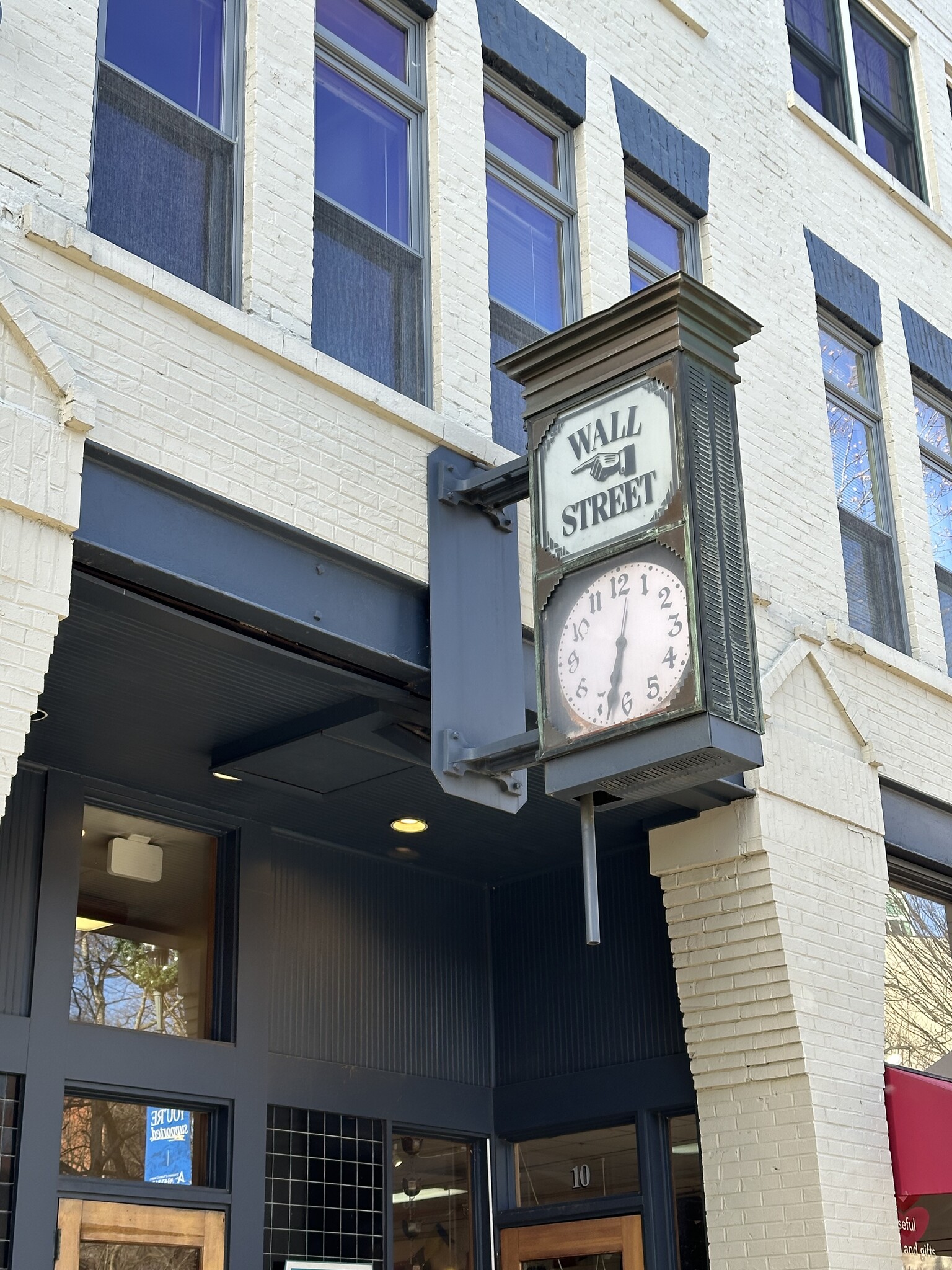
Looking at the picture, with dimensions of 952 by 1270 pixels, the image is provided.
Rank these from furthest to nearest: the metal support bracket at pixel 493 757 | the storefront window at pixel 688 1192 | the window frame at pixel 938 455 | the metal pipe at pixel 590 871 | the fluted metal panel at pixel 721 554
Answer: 1. the window frame at pixel 938 455
2. the storefront window at pixel 688 1192
3. the metal support bracket at pixel 493 757
4. the fluted metal panel at pixel 721 554
5. the metal pipe at pixel 590 871

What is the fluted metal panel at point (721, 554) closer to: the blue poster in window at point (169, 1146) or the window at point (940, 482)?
the blue poster in window at point (169, 1146)

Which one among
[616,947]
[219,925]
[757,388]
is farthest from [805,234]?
[219,925]

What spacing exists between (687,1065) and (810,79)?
25.7ft

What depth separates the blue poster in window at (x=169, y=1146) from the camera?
323 inches

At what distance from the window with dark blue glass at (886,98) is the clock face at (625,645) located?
8045 mm

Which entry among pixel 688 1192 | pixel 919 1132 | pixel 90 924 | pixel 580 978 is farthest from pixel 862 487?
pixel 90 924

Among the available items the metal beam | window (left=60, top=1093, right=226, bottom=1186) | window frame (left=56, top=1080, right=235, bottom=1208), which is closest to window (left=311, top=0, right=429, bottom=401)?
the metal beam

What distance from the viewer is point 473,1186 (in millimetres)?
9867

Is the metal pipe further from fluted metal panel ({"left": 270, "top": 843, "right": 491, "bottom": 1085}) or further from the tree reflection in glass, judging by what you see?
the tree reflection in glass

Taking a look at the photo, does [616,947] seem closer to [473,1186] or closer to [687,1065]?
[687,1065]

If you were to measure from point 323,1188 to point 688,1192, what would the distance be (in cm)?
215

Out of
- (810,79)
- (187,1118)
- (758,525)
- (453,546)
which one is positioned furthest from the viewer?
(810,79)

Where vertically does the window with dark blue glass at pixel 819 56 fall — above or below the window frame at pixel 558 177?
above

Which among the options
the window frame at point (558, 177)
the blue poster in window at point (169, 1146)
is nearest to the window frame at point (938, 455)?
the window frame at point (558, 177)
